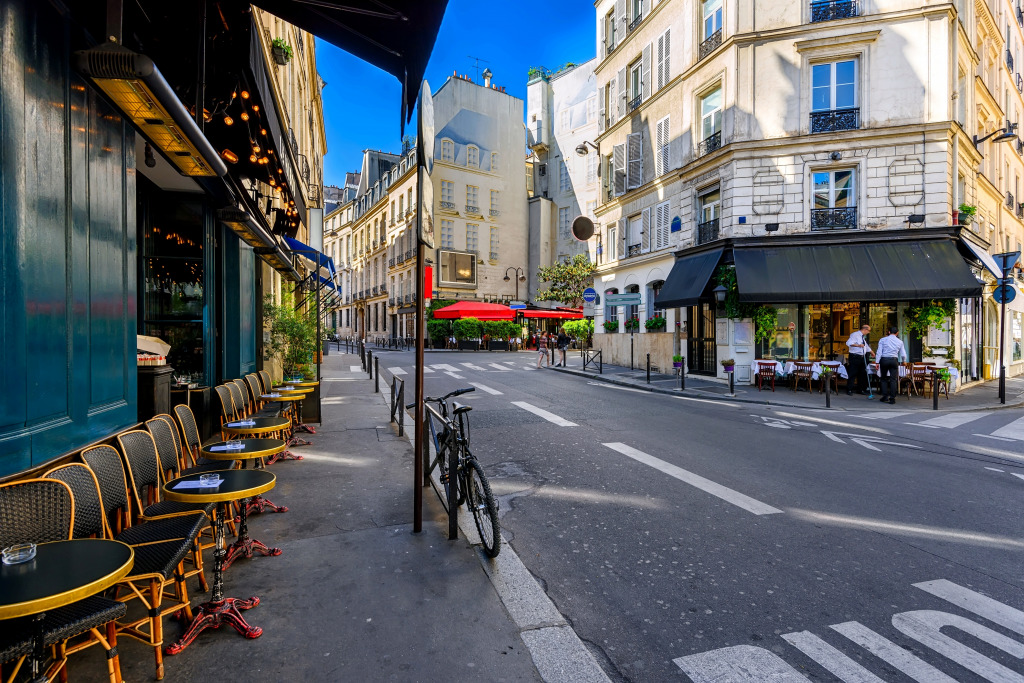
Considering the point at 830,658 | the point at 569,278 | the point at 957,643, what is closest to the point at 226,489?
the point at 830,658

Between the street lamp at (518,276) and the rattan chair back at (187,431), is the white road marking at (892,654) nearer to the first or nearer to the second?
the rattan chair back at (187,431)

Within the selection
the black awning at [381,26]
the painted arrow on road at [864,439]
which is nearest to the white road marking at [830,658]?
the black awning at [381,26]

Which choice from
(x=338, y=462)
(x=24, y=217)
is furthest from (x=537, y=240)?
(x=24, y=217)

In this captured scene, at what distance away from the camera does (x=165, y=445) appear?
4.07m

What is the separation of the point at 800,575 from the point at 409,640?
8.40 ft

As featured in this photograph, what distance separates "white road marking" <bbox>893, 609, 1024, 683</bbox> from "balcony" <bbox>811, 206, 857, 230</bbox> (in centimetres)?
1461

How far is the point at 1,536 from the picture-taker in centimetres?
236

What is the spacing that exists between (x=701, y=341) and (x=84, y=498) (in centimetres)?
1747

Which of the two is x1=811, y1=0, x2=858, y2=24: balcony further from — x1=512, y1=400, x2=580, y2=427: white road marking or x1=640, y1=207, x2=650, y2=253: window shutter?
x1=512, y1=400, x2=580, y2=427: white road marking

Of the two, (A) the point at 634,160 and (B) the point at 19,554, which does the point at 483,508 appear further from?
(A) the point at 634,160

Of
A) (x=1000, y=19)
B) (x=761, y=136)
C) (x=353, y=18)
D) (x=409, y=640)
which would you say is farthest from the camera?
(x=1000, y=19)

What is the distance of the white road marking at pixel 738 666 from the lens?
247 cm

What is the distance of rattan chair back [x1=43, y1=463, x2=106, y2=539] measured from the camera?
2.77 meters

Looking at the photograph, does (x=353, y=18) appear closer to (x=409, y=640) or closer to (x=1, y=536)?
(x=1, y=536)
